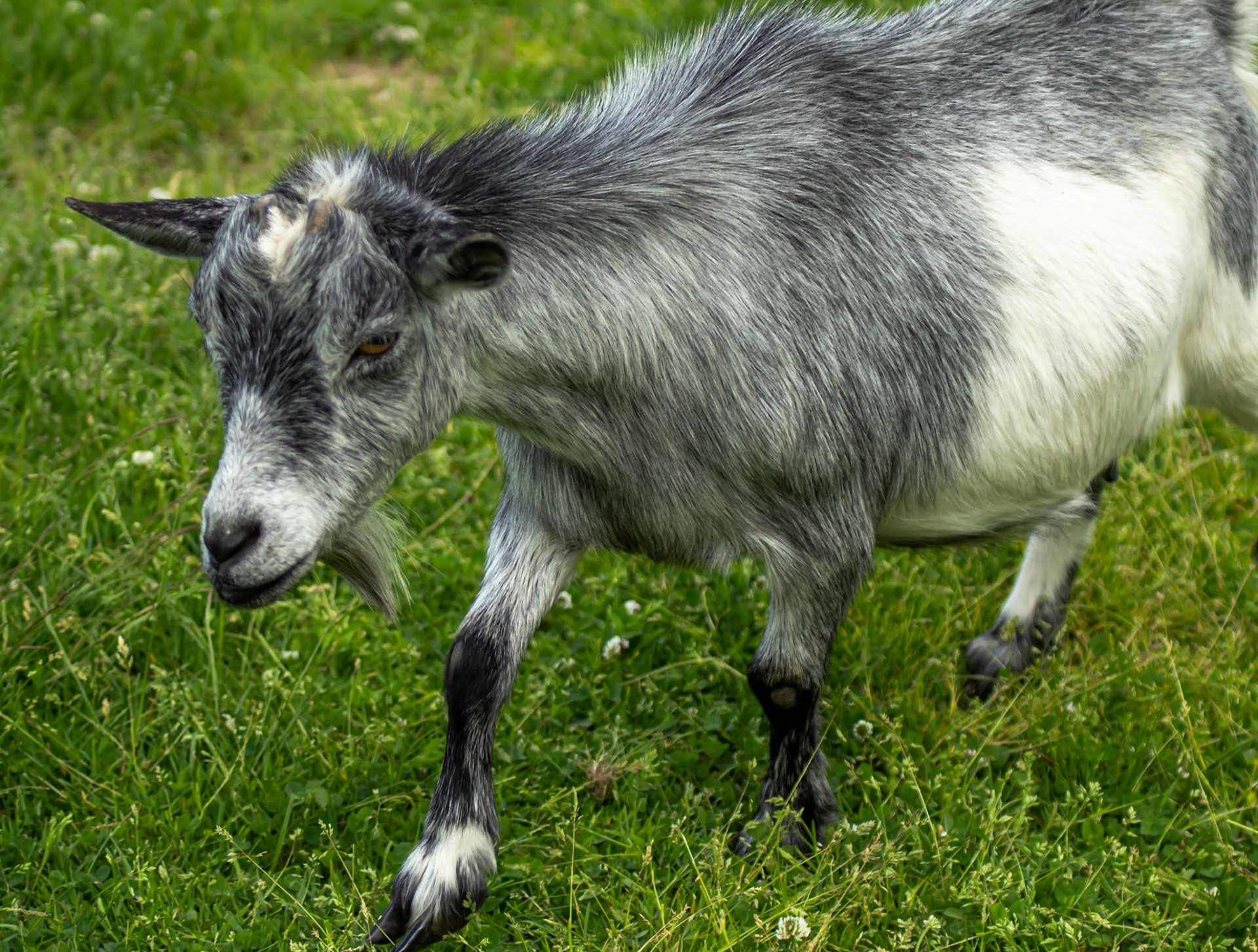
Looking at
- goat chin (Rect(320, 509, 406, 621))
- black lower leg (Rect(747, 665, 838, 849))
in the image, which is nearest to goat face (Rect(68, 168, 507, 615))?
goat chin (Rect(320, 509, 406, 621))

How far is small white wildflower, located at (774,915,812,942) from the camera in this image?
2863 millimetres

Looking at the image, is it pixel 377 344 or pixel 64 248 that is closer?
pixel 377 344

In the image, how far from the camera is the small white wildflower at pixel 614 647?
12.7 feet

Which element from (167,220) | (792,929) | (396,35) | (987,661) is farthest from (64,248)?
(792,929)

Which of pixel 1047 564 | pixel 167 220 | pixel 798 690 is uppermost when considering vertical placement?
pixel 167 220

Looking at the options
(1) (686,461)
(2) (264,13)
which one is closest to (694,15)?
(2) (264,13)

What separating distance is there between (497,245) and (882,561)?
2.19 m

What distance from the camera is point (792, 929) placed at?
2871 mm

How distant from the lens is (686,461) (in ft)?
9.69

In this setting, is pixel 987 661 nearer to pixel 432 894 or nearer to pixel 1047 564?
pixel 1047 564

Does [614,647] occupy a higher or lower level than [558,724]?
higher

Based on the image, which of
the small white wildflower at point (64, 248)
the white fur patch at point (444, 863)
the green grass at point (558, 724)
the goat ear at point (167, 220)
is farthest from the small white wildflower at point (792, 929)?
the small white wildflower at point (64, 248)

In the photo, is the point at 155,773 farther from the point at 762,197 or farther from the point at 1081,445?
the point at 1081,445

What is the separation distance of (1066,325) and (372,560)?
1701mm
